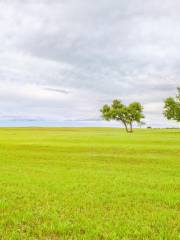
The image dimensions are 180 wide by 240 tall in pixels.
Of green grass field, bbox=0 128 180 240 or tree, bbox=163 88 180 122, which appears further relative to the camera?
tree, bbox=163 88 180 122

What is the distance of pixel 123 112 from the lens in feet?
299

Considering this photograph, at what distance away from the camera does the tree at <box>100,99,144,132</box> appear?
90938 millimetres

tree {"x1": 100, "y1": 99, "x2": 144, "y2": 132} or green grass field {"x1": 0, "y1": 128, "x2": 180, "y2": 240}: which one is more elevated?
tree {"x1": 100, "y1": 99, "x2": 144, "y2": 132}

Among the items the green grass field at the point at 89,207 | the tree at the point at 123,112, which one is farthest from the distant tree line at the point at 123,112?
the green grass field at the point at 89,207

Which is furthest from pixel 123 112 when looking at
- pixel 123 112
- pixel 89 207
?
pixel 89 207

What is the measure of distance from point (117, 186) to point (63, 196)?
3220 millimetres

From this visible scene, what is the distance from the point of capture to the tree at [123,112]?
90.9 m

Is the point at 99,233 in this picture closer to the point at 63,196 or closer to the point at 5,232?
the point at 5,232

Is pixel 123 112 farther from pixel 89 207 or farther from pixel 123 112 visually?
pixel 89 207

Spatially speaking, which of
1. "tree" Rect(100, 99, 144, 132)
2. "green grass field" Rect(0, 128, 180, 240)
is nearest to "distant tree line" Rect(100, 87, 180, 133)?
"tree" Rect(100, 99, 144, 132)

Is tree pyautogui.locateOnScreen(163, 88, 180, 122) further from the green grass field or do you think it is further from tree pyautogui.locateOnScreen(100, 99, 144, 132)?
the green grass field

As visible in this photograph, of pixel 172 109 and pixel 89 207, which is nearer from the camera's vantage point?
pixel 89 207

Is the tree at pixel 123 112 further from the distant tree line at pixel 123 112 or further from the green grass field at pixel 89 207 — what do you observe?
the green grass field at pixel 89 207

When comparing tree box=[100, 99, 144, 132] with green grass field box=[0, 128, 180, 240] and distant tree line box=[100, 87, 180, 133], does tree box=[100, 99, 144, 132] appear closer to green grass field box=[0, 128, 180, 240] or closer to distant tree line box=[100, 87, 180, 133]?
distant tree line box=[100, 87, 180, 133]
